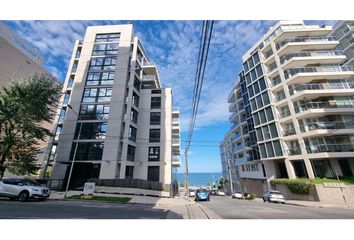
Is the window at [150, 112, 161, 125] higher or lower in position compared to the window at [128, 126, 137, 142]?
higher

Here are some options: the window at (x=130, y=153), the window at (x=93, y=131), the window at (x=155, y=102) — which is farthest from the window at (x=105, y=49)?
the window at (x=130, y=153)

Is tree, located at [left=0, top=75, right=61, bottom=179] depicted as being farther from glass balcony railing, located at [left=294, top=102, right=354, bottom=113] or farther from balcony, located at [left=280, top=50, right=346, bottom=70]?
balcony, located at [left=280, top=50, right=346, bottom=70]

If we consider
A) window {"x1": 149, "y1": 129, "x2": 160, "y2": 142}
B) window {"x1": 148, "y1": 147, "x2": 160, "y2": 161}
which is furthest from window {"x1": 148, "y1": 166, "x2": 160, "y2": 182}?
window {"x1": 149, "y1": 129, "x2": 160, "y2": 142}

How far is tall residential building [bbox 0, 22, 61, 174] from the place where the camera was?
2575 centimetres

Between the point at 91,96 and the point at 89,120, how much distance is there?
14.0 feet

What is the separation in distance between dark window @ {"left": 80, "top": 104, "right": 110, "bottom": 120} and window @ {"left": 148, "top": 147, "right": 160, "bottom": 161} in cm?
922

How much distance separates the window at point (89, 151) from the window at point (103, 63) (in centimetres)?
1319

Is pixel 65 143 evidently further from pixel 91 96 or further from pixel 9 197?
pixel 9 197

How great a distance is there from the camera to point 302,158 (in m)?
25.0

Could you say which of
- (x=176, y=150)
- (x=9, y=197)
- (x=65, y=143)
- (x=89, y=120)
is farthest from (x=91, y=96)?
(x=176, y=150)

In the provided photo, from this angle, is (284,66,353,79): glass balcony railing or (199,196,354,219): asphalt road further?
(284,66,353,79): glass balcony railing

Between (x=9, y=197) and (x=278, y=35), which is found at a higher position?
(x=278, y=35)

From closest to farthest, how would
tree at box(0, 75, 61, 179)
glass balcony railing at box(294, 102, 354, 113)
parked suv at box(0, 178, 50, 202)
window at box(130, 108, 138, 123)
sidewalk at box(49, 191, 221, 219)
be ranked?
sidewalk at box(49, 191, 221, 219)
parked suv at box(0, 178, 50, 202)
tree at box(0, 75, 61, 179)
glass balcony railing at box(294, 102, 354, 113)
window at box(130, 108, 138, 123)

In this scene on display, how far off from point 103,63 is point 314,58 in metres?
34.2
